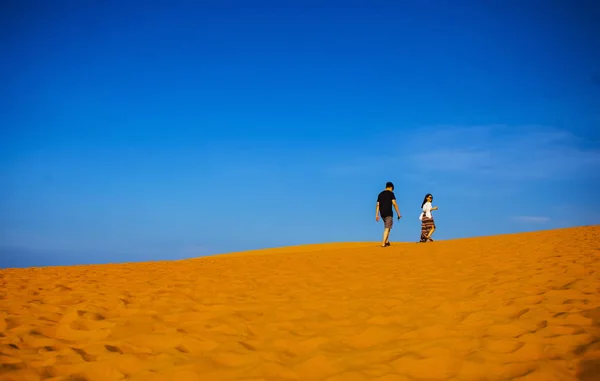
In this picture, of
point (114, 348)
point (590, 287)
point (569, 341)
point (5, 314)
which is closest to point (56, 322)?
point (5, 314)

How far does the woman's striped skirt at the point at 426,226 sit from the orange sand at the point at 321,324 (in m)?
5.80

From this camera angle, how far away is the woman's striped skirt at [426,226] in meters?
14.9

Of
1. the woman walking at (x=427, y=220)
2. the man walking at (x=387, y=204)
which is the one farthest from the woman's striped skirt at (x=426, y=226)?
the man walking at (x=387, y=204)

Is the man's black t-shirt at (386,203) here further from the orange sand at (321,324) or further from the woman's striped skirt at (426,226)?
the orange sand at (321,324)

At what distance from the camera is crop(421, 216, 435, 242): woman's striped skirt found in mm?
14949

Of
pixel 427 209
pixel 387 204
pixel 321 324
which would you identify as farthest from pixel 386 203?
pixel 321 324

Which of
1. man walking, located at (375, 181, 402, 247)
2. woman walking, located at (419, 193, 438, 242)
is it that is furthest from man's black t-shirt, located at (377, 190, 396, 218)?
woman walking, located at (419, 193, 438, 242)

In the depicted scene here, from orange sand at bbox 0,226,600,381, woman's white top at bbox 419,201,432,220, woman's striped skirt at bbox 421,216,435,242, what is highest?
woman's white top at bbox 419,201,432,220

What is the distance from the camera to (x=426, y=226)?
15102 millimetres

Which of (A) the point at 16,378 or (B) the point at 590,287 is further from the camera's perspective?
(B) the point at 590,287

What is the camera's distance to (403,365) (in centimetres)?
383

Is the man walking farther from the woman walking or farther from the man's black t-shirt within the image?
the woman walking

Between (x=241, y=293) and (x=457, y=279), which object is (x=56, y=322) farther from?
(x=457, y=279)

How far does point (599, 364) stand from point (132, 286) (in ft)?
25.2
